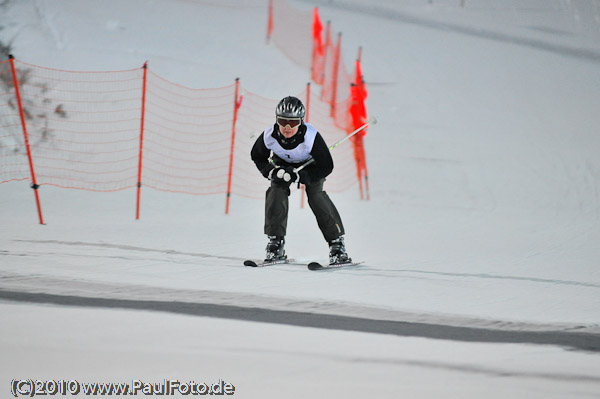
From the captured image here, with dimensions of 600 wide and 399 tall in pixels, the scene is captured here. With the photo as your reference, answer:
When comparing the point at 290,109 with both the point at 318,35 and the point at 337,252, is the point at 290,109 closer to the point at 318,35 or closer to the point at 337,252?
the point at 337,252

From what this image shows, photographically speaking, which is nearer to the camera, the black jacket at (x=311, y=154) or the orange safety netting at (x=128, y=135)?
the black jacket at (x=311, y=154)

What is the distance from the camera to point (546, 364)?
12.3ft

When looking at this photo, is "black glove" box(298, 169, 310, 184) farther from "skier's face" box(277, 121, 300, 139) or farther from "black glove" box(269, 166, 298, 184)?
"skier's face" box(277, 121, 300, 139)

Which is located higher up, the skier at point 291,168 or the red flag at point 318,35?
the red flag at point 318,35

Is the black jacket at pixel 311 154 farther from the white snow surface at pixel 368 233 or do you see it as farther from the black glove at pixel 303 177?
the white snow surface at pixel 368 233

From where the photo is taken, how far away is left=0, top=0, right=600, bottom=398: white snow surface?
11.7 feet

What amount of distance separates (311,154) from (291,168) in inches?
7.5

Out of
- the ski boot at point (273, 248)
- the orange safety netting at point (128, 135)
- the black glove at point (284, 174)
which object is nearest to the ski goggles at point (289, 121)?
the black glove at point (284, 174)

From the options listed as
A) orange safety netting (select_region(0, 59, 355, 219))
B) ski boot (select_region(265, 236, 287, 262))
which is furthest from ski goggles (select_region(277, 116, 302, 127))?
orange safety netting (select_region(0, 59, 355, 219))

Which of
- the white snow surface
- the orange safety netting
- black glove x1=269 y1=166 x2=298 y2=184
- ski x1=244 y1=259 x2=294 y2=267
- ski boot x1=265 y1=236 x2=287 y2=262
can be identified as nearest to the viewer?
the white snow surface

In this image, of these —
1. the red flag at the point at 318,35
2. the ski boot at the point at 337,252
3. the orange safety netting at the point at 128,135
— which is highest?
the red flag at the point at 318,35

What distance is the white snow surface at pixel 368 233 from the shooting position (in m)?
3.57

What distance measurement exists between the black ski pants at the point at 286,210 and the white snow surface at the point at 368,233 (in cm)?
35

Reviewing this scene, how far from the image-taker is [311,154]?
613cm
